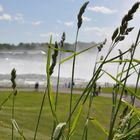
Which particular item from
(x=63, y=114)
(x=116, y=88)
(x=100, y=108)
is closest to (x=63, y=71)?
(x=100, y=108)

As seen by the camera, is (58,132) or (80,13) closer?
(58,132)

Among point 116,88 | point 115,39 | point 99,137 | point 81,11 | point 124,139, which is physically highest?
point 81,11

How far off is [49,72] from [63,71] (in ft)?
605

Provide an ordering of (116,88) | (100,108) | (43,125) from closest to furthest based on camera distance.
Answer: (116,88)
(43,125)
(100,108)

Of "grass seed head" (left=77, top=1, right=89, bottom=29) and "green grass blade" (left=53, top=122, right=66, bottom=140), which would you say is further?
"grass seed head" (left=77, top=1, right=89, bottom=29)

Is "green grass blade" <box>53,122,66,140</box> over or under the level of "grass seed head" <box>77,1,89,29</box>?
under

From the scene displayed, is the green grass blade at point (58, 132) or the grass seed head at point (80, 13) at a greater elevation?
the grass seed head at point (80, 13)

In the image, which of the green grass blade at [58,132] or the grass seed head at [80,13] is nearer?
the green grass blade at [58,132]

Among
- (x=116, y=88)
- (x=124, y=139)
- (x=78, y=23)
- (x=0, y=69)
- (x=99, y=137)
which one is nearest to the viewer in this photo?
(x=124, y=139)

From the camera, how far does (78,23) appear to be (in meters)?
2.11

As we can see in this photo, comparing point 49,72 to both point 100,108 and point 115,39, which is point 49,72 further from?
point 100,108

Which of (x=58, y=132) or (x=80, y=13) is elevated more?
(x=80, y=13)

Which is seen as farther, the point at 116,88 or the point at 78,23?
the point at 116,88

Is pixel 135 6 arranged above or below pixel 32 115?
above
